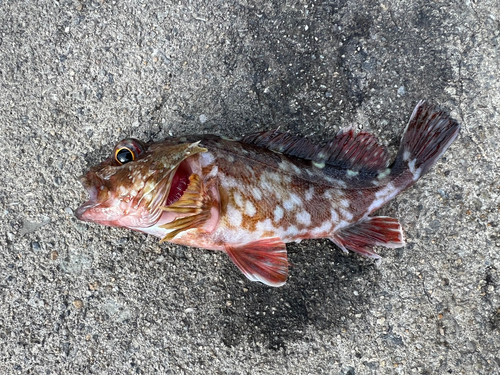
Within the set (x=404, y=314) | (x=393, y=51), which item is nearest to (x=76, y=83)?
(x=393, y=51)

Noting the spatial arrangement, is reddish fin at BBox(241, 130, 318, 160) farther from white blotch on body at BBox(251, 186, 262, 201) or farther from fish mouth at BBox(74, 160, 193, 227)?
fish mouth at BBox(74, 160, 193, 227)

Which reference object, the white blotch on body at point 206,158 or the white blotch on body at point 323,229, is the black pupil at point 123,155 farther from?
the white blotch on body at point 323,229

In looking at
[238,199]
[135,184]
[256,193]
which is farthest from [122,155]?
[256,193]

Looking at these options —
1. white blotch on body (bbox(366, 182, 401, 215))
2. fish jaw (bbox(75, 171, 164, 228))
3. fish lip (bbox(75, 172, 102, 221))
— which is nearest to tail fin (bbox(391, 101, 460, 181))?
white blotch on body (bbox(366, 182, 401, 215))

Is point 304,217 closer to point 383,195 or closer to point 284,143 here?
point 284,143

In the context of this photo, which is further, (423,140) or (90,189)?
(423,140)

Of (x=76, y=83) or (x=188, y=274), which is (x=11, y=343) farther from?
(x=76, y=83)
